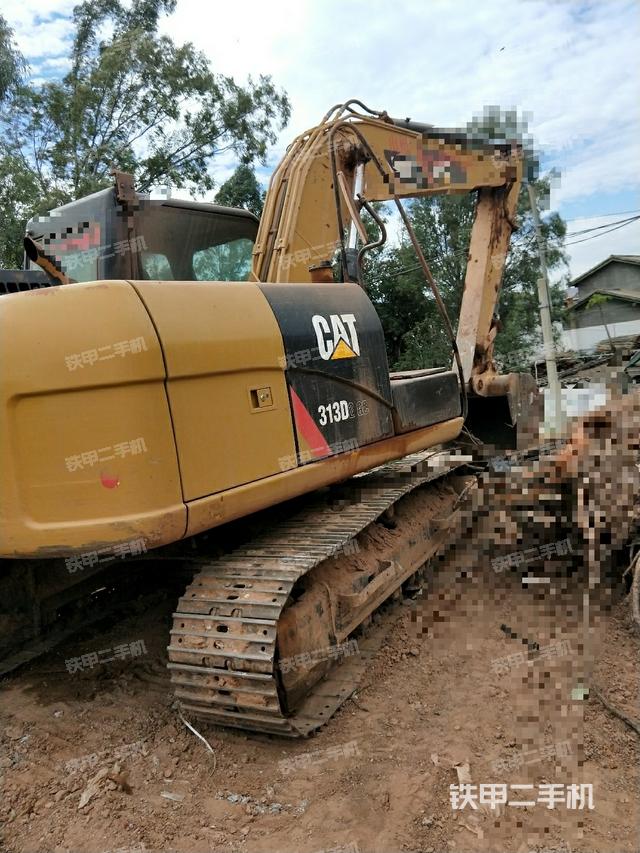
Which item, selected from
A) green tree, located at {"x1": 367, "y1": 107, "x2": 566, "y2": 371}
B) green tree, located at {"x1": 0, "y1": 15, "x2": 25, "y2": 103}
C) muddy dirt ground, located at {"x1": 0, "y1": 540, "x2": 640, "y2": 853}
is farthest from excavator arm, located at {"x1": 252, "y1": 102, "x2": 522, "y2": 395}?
green tree, located at {"x1": 0, "y1": 15, "x2": 25, "y2": 103}

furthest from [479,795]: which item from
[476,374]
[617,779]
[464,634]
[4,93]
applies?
[4,93]

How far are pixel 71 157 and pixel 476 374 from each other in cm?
1548

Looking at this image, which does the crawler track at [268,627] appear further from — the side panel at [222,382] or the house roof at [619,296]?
the house roof at [619,296]

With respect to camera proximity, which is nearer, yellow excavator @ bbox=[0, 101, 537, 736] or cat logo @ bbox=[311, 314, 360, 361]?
yellow excavator @ bbox=[0, 101, 537, 736]

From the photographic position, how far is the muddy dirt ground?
7.88 feet

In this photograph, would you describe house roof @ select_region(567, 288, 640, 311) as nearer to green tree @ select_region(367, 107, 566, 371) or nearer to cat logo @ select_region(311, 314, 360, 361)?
green tree @ select_region(367, 107, 566, 371)

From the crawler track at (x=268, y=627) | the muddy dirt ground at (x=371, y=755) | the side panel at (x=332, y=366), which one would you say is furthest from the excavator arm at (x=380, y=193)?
the muddy dirt ground at (x=371, y=755)

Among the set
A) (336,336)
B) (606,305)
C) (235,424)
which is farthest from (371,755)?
(606,305)

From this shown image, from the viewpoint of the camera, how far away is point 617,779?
8.46 feet

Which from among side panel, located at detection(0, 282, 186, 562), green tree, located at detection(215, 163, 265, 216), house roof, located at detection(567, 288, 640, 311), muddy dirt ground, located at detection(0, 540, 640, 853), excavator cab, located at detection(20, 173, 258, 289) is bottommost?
muddy dirt ground, located at detection(0, 540, 640, 853)

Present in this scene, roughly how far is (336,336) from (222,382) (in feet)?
2.68

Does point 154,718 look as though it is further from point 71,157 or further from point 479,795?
point 71,157

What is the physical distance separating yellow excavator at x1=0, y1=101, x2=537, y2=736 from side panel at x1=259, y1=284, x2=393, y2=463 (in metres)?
0.01

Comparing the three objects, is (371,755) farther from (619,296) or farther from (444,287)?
(619,296)
